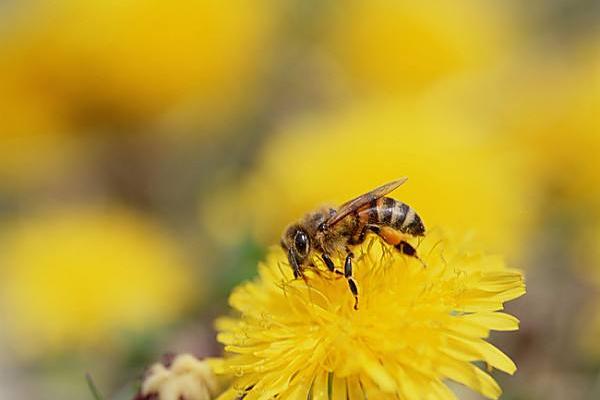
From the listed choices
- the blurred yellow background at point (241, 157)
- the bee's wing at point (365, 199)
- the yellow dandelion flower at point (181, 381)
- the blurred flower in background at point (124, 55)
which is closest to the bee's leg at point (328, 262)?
the bee's wing at point (365, 199)

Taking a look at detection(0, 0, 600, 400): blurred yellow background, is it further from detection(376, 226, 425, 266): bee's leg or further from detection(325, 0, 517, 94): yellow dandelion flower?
detection(376, 226, 425, 266): bee's leg

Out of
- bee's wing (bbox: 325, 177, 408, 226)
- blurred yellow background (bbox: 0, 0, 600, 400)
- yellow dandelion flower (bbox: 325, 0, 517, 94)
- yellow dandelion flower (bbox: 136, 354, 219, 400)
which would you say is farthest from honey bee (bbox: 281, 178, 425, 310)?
yellow dandelion flower (bbox: 325, 0, 517, 94)

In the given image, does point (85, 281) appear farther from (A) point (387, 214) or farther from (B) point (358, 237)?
(A) point (387, 214)

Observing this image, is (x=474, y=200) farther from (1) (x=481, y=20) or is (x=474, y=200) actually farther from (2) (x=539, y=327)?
(1) (x=481, y=20)

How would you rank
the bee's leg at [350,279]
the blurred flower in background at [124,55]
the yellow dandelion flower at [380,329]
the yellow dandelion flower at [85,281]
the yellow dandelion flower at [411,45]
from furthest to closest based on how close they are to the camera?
1. the yellow dandelion flower at [411,45]
2. the blurred flower in background at [124,55]
3. the yellow dandelion flower at [85,281]
4. the bee's leg at [350,279]
5. the yellow dandelion flower at [380,329]

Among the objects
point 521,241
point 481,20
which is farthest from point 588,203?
point 481,20

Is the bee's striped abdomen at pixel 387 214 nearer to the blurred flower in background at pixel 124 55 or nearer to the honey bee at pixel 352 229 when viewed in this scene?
the honey bee at pixel 352 229
